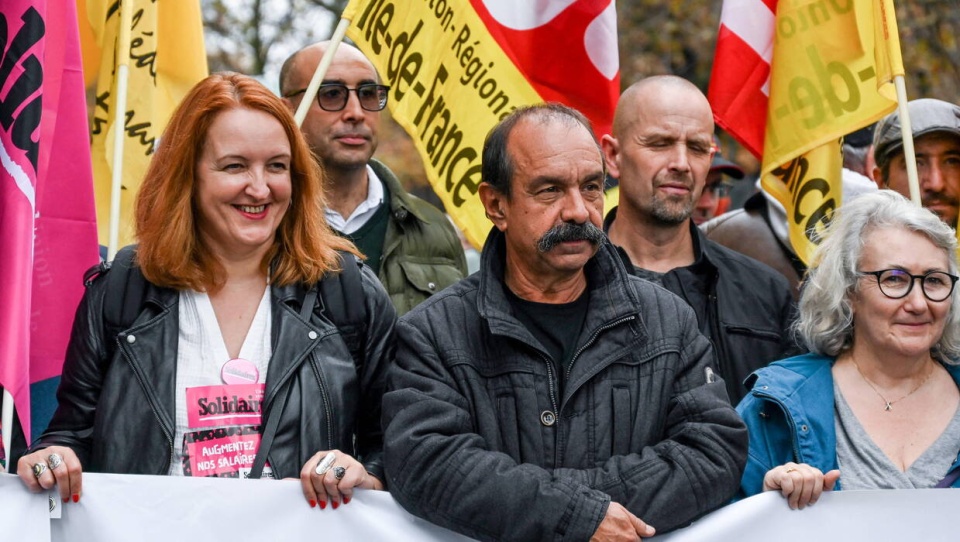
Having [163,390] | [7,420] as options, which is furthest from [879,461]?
[7,420]

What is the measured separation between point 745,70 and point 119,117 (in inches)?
95.5

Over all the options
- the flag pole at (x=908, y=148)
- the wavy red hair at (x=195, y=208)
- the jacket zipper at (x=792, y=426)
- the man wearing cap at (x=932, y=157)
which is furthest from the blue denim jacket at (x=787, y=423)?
the man wearing cap at (x=932, y=157)

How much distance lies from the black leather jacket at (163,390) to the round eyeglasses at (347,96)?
1816 millimetres

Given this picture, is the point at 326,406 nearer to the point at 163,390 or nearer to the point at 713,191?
the point at 163,390

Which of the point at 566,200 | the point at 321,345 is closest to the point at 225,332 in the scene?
the point at 321,345

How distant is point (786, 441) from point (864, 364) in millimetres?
376

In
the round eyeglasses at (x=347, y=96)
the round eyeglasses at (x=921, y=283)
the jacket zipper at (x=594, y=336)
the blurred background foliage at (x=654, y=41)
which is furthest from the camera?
the blurred background foliage at (x=654, y=41)

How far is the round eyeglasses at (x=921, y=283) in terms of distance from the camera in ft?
13.0

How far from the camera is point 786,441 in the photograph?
391cm

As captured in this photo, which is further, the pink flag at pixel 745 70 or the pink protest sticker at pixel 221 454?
the pink flag at pixel 745 70

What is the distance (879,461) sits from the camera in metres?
3.88

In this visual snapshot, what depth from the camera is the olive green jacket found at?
212 inches

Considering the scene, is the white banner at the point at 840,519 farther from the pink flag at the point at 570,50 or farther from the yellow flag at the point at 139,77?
the yellow flag at the point at 139,77

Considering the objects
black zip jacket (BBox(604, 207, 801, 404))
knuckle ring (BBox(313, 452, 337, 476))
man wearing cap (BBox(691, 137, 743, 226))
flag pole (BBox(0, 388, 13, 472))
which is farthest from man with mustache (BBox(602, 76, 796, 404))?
man wearing cap (BBox(691, 137, 743, 226))
